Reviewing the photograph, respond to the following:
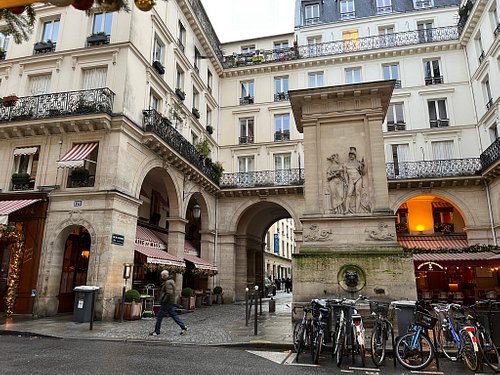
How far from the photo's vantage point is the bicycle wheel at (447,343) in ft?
22.8

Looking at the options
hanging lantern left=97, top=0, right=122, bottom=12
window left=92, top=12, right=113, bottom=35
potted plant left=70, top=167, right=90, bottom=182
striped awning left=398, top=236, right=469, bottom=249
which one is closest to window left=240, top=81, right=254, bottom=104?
window left=92, top=12, right=113, bottom=35

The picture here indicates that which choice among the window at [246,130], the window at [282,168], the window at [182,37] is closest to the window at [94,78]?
the window at [182,37]

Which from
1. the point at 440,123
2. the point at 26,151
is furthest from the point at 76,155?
the point at 440,123

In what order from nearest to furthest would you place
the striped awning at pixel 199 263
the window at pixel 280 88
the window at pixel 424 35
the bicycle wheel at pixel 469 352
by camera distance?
the bicycle wheel at pixel 469 352 → the striped awning at pixel 199 263 → the window at pixel 424 35 → the window at pixel 280 88

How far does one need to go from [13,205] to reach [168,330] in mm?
7967

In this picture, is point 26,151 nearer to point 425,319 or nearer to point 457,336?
point 425,319

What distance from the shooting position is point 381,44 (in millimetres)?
25703

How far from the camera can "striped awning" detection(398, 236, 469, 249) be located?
21.5 metres

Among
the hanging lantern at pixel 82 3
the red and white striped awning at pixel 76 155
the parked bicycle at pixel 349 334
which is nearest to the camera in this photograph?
the hanging lantern at pixel 82 3

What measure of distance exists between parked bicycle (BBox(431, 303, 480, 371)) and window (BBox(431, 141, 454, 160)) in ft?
58.5

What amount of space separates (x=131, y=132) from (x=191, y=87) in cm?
822

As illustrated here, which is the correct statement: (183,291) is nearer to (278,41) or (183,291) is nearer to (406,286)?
(406,286)

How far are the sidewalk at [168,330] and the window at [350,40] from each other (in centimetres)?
2034

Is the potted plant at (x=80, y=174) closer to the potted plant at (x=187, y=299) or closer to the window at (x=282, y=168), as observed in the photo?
the potted plant at (x=187, y=299)
